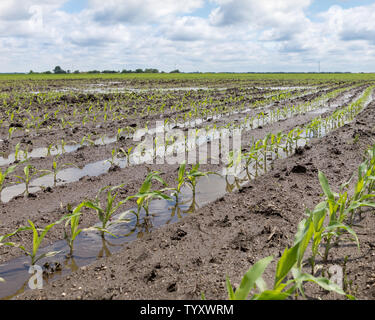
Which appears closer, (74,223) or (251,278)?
(251,278)

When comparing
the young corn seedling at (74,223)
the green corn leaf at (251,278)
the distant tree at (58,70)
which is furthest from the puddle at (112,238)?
the distant tree at (58,70)

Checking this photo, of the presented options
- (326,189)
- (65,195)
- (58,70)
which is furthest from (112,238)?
(58,70)

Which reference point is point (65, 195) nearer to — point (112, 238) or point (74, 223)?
point (112, 238)

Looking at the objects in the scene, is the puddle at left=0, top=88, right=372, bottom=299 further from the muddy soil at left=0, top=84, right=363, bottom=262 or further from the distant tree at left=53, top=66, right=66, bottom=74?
the distant tree at left=53, top=66, right=66, bottom=74

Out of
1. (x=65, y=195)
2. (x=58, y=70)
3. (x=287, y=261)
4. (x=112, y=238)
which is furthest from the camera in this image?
(x=58, y=70)

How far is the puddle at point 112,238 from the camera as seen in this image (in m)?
2.57

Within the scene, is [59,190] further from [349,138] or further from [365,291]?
[349,138]

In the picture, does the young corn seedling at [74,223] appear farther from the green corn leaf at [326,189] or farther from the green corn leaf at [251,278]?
the green corn leaf at [326,189]

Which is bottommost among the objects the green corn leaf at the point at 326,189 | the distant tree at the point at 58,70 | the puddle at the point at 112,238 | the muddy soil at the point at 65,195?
the puddle at the point at 112,238

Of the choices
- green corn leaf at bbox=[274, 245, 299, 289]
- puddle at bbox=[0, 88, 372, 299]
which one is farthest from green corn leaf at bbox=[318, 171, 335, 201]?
puddle at bbox=[0, 88, 372, 299]

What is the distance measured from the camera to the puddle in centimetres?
257

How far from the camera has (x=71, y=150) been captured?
22.2ft

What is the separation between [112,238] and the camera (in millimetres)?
3221

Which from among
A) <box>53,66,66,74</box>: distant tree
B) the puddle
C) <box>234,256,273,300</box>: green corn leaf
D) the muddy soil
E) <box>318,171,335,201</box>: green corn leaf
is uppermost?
<box>53,66,66,74</box>: distant tree
